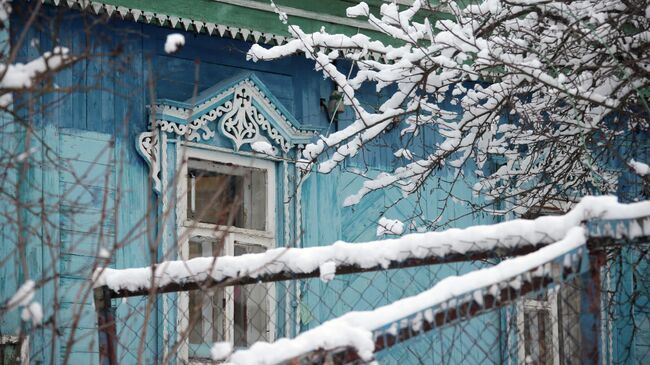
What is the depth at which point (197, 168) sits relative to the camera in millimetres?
8062

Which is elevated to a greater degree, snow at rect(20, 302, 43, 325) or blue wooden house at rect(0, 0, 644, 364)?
blue wooden house at rect(0, 0, 644, 364)

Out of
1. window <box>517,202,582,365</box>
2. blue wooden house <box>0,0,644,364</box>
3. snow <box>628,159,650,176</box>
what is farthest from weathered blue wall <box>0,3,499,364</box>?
snow <box>628,159,650,176</box>

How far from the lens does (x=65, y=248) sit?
23.6 ft

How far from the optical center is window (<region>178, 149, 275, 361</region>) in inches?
306

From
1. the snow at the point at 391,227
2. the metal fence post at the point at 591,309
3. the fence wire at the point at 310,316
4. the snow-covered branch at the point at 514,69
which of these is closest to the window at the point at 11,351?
the fence wire at the point at 310,316

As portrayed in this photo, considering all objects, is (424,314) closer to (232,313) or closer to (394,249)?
(394,249)

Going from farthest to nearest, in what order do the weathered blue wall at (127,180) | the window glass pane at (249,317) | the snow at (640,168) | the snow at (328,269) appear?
the window glass pane at (249,317), the weathered blue wall at (127,180), the snow at (640,168), the snow at (328,269)

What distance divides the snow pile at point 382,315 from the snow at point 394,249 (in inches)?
4.6

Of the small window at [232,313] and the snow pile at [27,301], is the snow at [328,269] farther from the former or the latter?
the small window at [232,313]

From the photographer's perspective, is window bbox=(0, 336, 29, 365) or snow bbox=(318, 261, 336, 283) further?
window bbox=(0, 336, 29, 365)

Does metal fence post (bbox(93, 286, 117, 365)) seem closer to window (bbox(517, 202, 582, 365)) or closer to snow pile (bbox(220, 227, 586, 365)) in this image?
snow pile (bbox(220, 227, 586, 365))

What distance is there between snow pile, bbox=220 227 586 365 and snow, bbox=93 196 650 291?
0.38 ft

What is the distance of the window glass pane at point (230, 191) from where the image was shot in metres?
8.04

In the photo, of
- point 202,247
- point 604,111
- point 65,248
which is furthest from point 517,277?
point 202,247
